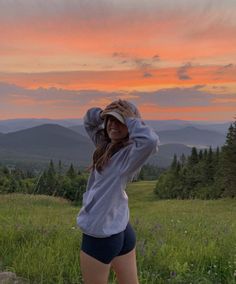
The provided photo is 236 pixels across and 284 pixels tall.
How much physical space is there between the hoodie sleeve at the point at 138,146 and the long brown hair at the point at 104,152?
0.42 ft

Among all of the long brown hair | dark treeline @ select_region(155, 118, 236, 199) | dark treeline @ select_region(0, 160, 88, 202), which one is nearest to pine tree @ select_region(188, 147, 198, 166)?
dark treeline @ select_region(155, 118, 236, 199)

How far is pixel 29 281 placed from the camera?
16.1ft

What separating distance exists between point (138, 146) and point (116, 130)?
0.34m

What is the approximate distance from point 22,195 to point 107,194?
1508 centimetres

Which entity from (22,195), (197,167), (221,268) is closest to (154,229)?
(221,268)

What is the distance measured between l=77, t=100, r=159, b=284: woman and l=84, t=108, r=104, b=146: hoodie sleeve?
11.0 inches

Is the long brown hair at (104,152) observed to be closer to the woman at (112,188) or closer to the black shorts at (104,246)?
the woman at (112,188)

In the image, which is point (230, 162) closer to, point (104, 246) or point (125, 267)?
point (125, 267)

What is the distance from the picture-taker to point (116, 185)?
11.7 feet

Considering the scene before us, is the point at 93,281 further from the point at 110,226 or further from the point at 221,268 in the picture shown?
the point at 221,268

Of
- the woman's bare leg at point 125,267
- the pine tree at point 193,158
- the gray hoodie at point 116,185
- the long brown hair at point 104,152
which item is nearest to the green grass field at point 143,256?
the woman's bare leg at point 125,267

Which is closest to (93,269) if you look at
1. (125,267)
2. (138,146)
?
(125,267)

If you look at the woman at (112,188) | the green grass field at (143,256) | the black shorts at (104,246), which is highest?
the woman at (112,188)

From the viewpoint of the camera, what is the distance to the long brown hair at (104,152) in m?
3.59
